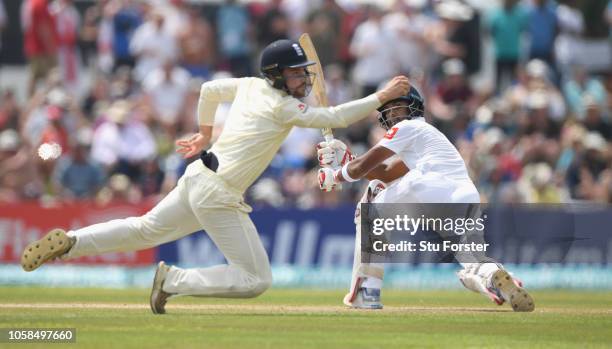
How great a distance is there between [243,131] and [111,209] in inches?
282

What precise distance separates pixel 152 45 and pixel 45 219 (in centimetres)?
377

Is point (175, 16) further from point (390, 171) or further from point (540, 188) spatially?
point (390, 171)

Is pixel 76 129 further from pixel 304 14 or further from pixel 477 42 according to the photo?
pixel 477 42

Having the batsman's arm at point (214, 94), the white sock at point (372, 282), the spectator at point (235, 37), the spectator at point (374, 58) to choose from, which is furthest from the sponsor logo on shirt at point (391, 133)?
the spectator at point (235, 37)

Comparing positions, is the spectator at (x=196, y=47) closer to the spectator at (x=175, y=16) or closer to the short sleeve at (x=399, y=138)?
the spectator at (x=175, y=16)

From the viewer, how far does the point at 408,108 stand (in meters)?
11.4

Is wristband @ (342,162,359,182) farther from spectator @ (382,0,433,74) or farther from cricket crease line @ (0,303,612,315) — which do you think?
spectator @ (382,0,433,74)

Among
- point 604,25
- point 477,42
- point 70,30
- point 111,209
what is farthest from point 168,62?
point 604,25

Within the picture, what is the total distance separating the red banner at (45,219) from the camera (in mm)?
17344

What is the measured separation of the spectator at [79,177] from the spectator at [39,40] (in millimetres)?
2250

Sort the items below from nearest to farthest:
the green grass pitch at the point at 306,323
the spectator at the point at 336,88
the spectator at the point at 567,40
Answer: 1. the green grass pitch at the point at 306,323
2. the spectator at the point at 336,88
3. the spectator at the point at 567,40

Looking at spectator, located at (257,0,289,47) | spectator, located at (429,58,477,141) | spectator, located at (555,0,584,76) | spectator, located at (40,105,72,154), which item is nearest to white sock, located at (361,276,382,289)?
spectator, located at (40,105,72,154)

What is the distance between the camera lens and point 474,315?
10812 mm

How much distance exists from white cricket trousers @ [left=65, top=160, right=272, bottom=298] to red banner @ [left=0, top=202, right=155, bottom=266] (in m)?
6.71
